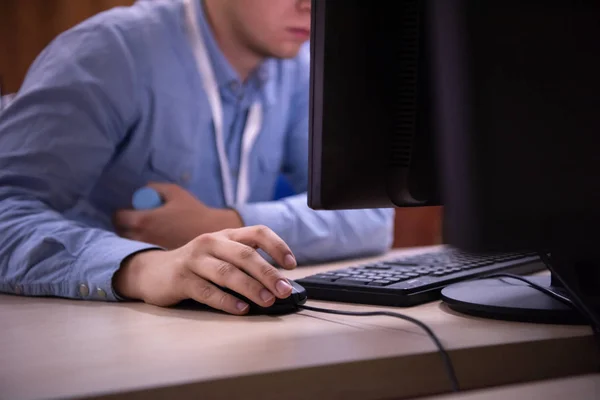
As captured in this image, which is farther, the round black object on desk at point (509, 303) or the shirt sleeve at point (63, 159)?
the shirt sleeve at point (63, 159)

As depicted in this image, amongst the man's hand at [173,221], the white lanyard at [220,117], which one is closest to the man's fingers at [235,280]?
the man's hand at [173,221]

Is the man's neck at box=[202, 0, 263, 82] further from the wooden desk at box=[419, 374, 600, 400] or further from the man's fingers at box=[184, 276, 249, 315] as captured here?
the wooden desk at box=[419, 374, 600, 400]

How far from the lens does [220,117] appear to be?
4.45ft

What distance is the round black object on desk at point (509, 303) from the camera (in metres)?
0.58

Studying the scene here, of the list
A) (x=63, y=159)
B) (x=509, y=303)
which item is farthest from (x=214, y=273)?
(x=63, y=159)

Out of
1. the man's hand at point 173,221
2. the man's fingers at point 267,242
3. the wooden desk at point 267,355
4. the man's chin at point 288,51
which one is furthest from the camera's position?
the man's chin at point 288,51

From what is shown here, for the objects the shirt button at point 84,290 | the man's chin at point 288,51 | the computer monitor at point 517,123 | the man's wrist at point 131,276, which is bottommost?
the shirt button at point 84,290

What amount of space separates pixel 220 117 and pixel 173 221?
327mm

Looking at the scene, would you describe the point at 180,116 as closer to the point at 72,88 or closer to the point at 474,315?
the point at 72,88

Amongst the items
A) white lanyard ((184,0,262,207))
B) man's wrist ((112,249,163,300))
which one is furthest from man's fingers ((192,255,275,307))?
white lanyard ((184,0,262,207))

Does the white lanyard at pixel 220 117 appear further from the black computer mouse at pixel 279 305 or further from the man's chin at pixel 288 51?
the black computer mouse at pixel 279 305

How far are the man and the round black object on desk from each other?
7.3 inches

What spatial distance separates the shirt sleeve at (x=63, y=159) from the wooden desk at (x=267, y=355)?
137 mm

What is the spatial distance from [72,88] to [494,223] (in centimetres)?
75
